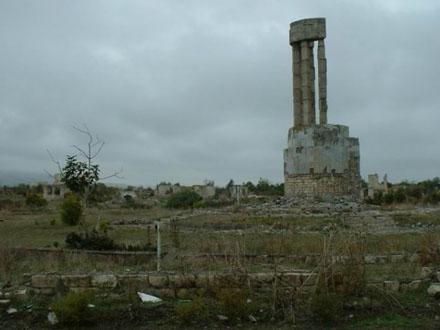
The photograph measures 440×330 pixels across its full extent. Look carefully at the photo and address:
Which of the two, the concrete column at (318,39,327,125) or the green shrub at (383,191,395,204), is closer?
the concrete column at (318,39,327,125)

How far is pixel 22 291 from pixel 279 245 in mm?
6141

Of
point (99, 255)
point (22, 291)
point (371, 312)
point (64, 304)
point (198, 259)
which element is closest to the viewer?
point (64, 304)

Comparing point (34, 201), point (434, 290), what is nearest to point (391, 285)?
point (434, 290)

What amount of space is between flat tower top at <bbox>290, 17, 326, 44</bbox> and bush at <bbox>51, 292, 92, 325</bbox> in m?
21.6

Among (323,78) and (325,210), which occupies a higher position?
(323,78)

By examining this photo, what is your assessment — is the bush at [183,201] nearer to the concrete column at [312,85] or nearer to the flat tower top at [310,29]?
the concrete column at [312,85]

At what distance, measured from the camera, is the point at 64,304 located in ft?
21.7

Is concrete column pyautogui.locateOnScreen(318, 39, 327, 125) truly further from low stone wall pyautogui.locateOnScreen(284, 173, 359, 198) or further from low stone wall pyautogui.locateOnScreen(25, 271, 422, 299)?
low stone wall pyautogui.locateOnScreen(25, 271, 422, 299)

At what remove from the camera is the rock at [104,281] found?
7734 mm

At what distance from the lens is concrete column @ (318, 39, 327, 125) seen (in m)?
26.2

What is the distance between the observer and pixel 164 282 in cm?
779

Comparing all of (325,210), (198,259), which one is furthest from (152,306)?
(325,210)

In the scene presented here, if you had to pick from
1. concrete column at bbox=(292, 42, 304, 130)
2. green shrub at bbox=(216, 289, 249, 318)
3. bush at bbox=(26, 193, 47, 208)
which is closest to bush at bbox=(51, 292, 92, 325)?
green shrub at bbox=(216, 289, 249, 318)

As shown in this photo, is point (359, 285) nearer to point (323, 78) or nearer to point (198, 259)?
point (198, 259)
